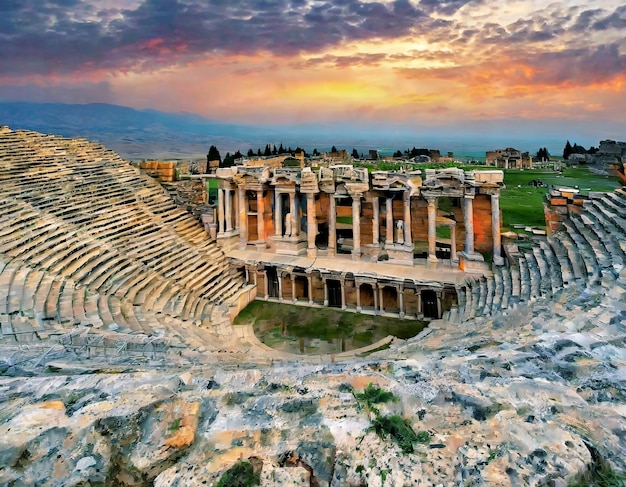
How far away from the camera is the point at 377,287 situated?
68.6 ft

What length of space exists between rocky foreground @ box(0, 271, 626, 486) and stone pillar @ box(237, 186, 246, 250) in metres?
19.5

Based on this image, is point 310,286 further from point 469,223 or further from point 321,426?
point 321,426

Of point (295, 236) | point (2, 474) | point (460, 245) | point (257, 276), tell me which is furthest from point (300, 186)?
point (2, 474)

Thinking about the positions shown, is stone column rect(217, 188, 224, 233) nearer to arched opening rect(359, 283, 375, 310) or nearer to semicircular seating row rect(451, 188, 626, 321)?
arched opening rect(359, 283, 375, 310)

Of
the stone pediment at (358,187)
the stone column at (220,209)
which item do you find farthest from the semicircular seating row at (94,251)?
the stone pediment at (358,187)

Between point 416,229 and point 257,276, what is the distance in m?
10.7

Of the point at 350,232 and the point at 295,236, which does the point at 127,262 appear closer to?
the point at 295,236

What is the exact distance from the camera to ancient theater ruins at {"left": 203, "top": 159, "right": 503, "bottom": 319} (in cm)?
2089

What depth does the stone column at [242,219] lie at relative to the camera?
→ 25.5 metres

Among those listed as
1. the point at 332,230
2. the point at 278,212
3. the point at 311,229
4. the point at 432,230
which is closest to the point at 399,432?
the point at 432,230

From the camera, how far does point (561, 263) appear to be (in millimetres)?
14977

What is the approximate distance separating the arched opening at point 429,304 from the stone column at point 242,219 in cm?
1057

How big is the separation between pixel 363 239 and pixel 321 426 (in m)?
23.6

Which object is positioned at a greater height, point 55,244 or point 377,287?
point 55,244
